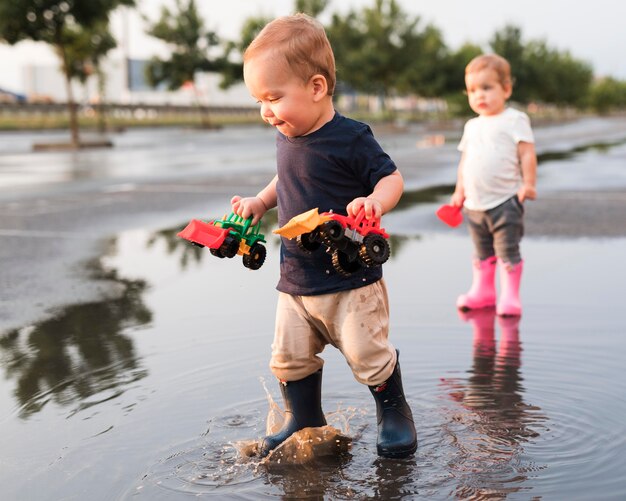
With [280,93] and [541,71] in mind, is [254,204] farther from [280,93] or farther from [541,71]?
[541,71]

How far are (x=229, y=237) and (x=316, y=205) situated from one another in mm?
292

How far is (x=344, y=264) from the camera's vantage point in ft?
9.36

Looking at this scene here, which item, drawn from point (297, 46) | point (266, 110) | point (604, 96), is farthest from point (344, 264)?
point (604, 96)

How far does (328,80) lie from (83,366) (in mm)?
1948

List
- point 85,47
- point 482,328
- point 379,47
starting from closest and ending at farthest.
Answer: point 482,328 < point 85,47 < point 379,47

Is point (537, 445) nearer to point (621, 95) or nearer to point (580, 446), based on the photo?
point (580, 446)

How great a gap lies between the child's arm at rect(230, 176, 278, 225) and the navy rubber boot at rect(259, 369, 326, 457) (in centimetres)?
55

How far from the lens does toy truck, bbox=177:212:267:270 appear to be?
9.58 feet

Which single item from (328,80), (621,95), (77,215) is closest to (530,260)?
(328,80)

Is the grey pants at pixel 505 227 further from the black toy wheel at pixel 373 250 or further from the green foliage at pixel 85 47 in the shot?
the green foliage at pixel 85 47

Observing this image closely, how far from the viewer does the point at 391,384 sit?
312 cm

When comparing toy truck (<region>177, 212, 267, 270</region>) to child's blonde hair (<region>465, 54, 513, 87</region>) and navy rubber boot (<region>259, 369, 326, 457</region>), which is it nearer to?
navy rubber boot (<region>259, 369, 326, 457</region>)

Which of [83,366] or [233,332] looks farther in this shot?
[233,332]

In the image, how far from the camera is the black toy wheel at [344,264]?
9.28ft
